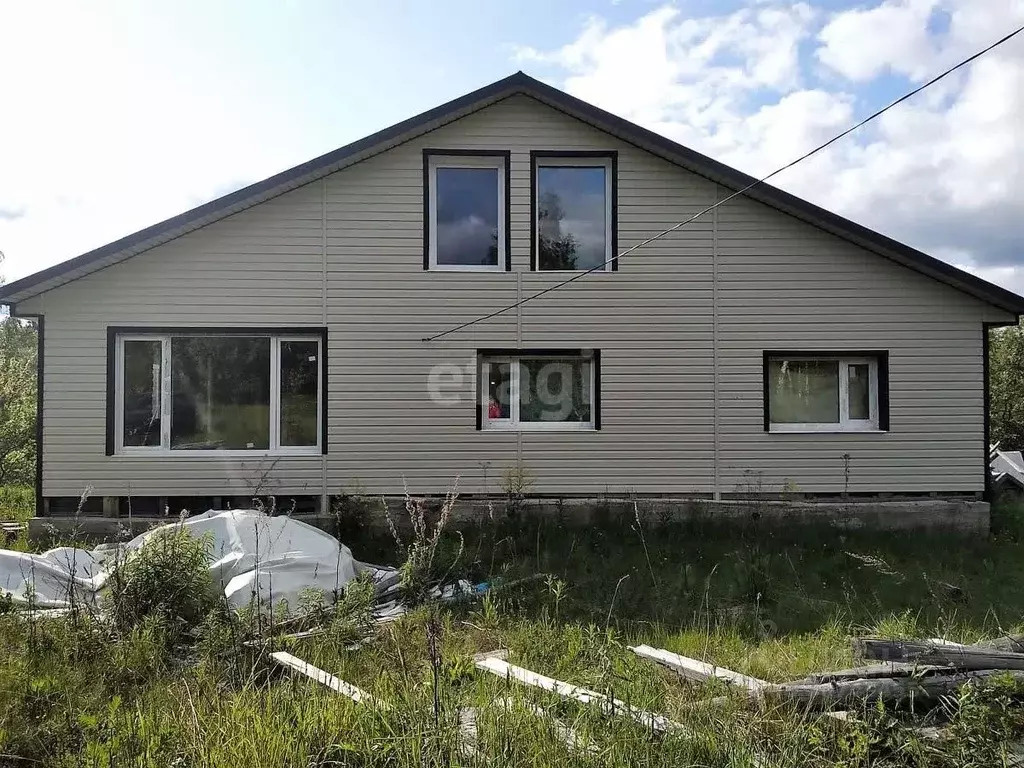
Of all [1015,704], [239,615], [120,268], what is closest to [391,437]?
[120,268]

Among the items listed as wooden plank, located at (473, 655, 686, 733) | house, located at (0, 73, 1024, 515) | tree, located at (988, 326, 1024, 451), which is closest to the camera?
wooden plank, located at (473, 655, 686, 733)

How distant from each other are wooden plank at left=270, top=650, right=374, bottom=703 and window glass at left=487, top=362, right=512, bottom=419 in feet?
18.3

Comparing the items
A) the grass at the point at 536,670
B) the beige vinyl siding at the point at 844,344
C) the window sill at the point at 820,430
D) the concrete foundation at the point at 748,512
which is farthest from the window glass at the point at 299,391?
the window sill at the point at 820,430

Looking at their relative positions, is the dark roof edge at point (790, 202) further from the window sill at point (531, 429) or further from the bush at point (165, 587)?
the bush at point (165, 587)

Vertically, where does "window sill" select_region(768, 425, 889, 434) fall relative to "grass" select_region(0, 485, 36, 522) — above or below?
above

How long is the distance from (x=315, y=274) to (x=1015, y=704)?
840 cm

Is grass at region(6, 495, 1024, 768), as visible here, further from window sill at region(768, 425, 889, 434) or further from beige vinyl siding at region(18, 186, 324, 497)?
beige vinyl siding at region(18, 186, 324, 497)

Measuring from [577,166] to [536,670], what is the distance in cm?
735

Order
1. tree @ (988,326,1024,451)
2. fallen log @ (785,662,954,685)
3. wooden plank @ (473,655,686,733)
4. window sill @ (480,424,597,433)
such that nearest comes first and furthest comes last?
wooden plank @ (473,655,686,733), fallen log @ (785,662,954,685), window sill @ (480,424,597,433), tree @ (988,326,1024,451)

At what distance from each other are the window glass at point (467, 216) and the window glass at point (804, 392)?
14.1ft

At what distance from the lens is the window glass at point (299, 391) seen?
9555 millimetres

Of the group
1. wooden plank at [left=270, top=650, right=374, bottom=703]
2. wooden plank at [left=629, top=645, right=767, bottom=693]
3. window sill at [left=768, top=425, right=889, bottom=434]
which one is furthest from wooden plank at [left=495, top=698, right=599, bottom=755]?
window sill at [left=768, top=425, right=889, bottom=434]

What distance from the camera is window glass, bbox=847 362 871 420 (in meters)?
10.1

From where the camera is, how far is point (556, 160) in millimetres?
9984
